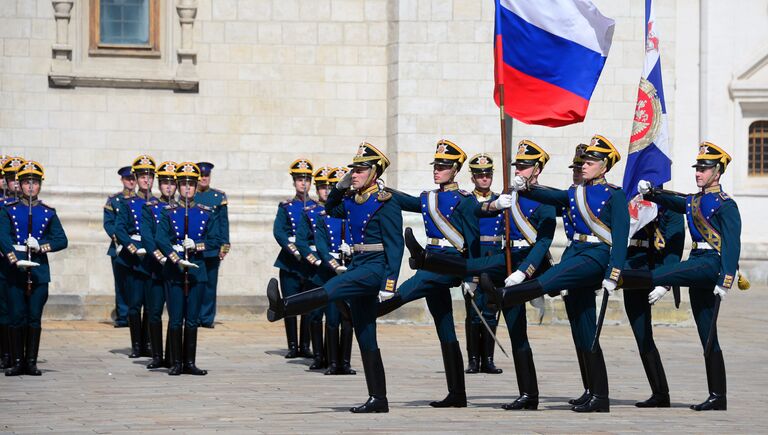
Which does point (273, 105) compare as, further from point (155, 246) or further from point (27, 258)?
point (27, 258)

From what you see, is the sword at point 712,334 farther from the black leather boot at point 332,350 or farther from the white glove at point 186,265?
the white glove at point 186,265

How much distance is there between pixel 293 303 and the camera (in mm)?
10391

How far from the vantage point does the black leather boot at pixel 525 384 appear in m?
10.9

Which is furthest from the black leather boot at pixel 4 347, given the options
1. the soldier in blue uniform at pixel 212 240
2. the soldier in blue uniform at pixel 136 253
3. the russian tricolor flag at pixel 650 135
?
the russian tricolor flag at pixel 650 135

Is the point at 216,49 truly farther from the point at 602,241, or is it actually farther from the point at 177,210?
the point at 602,241

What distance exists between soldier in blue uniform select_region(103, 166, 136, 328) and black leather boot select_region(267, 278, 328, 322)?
22.6 ft

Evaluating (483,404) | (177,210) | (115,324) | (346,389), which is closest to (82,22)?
(115,324)

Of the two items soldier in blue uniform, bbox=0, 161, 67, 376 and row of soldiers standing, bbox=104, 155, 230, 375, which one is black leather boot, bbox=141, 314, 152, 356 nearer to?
row of soldiers standing, bbox=104, 155, 230, 375

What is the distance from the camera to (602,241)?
10.7m

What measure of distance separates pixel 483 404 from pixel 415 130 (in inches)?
308

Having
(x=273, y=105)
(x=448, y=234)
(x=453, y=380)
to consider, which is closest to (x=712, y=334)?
(x=453, y=380)

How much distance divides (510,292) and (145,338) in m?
5.80

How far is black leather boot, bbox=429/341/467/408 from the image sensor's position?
11.1 metres

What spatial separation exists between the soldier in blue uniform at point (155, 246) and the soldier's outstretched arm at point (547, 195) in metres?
4.00
